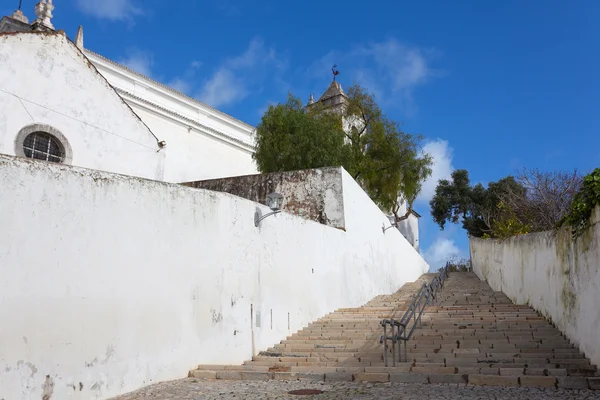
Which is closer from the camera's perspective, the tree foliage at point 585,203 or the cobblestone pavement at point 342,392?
the cobblestone pavement at point 342,392

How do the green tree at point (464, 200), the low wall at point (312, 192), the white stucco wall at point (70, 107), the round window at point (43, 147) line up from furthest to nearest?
the green tree at point (464, 200) < the low wall at point (312, 192) < the round window at point (43, 147) < the white stucco wall at point (70, 107)

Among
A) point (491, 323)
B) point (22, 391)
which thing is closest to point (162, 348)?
point (22, 391)

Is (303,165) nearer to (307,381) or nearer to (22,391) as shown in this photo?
(307,381)

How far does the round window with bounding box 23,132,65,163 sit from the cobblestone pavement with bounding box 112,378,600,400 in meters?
7.94

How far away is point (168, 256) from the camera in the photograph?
21.5ft

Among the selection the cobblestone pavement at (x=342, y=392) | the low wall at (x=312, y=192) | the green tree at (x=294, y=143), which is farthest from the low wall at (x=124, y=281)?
the green tree at (x=294, y=143)

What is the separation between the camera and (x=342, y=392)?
574 centimetres

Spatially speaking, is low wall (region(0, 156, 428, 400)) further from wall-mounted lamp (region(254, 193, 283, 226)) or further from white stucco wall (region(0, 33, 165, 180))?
white stucco wall (region(0, 33, 165, 180))

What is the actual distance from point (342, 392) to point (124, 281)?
2.95 meters

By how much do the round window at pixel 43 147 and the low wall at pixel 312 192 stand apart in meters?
5.32

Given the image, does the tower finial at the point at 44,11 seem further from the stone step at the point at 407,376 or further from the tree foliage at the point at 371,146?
the stone step at the point at 407,376

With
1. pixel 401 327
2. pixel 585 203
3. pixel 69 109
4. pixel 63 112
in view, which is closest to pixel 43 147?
pixel 63 112

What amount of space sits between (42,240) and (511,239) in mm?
11413

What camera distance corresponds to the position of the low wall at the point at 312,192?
12.8 metres
